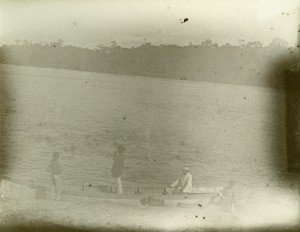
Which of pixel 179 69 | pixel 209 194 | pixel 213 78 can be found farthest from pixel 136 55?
pixel 209 194

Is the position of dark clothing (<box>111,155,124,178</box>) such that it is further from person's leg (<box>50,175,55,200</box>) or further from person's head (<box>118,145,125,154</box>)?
person's leg (<box>50,175,55,200</box>)

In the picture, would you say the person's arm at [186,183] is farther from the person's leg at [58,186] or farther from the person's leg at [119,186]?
the person's leg at [58,186]

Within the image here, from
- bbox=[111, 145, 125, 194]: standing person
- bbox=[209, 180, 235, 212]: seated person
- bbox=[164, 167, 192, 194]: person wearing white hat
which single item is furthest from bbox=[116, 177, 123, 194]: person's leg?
bbox=[209, 180, 235, 212]: seated person

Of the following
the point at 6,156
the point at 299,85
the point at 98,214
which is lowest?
the point at 98,214

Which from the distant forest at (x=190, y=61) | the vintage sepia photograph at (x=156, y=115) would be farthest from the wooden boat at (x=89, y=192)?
the distant forest at (x=190, y=61)

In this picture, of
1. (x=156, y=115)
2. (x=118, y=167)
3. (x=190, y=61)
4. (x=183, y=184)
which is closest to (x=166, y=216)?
(x=183, y=184)

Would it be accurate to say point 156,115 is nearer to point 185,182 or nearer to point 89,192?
point 185,182

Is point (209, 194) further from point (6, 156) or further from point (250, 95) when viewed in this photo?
point (6, 156)
